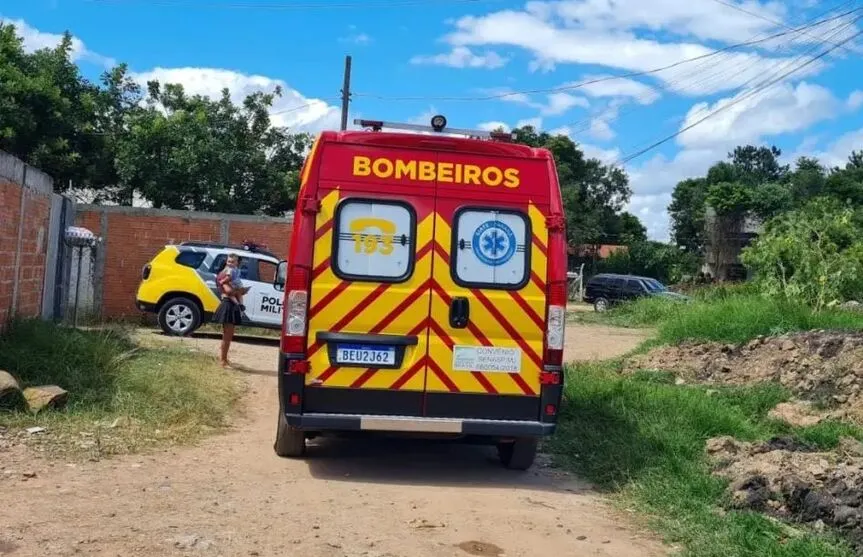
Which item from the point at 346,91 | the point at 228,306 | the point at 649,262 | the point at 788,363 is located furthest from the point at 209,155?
the point at 649,262

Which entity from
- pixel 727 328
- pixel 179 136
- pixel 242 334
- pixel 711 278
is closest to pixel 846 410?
pixel 727 328

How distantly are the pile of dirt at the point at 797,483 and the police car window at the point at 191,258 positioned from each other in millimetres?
10407

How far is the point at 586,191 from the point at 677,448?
4912cm

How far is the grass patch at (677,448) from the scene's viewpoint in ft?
18.5

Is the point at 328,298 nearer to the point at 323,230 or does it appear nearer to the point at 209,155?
the point at 323,230

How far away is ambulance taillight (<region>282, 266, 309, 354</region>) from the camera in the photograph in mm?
6730

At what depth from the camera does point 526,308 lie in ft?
22.9

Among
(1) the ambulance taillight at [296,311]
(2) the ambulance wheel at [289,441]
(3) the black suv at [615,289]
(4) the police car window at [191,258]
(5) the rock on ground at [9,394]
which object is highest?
(3) the black suv at [615,289]

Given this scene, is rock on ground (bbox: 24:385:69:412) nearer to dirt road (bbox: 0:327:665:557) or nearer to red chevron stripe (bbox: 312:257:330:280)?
dirt road (bbox: 0:327:665:557)

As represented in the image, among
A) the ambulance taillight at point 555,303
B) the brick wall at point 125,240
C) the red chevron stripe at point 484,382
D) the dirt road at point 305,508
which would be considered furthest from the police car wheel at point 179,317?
the ambulance taillight at point 555,303

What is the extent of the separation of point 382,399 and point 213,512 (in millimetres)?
1604

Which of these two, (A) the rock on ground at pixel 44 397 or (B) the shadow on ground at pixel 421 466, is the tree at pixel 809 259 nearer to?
(B) the shadow on ground at pixel 421 466

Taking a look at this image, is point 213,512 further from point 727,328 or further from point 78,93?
point 78,93

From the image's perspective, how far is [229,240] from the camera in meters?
19.2
